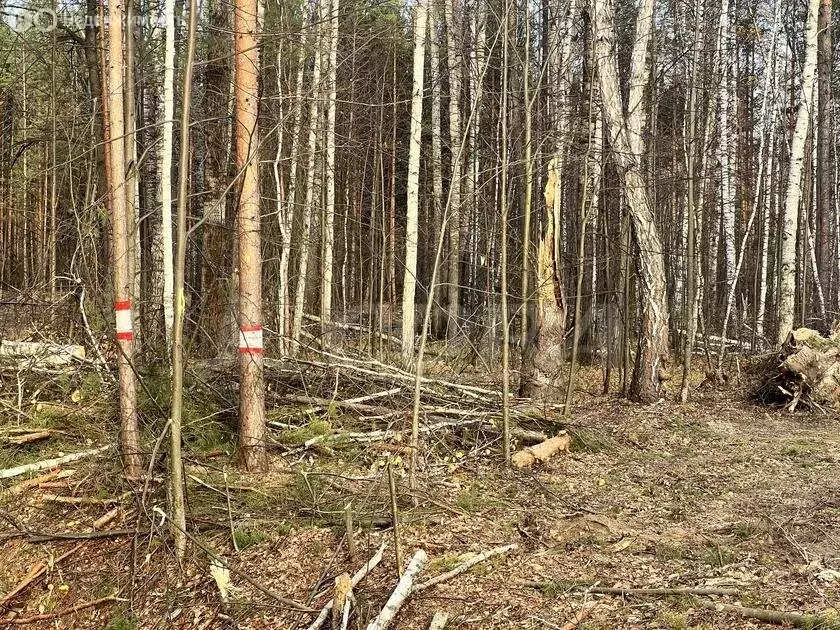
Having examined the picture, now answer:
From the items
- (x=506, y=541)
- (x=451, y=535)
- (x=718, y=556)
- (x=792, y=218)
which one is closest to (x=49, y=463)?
(x=451, y=535)

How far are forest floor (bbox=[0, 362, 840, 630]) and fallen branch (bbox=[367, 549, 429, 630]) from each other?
10 centimetres

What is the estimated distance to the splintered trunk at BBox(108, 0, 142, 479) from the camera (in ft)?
18.4

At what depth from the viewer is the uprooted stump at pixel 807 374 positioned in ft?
31.4

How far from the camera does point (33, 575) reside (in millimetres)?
5074

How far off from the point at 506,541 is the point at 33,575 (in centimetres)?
346

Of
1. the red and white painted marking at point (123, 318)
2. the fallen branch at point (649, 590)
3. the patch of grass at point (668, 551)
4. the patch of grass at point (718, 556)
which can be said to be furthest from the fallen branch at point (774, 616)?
the red and white painted marking at point (123, 318)

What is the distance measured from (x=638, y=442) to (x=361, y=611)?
4.87 meters

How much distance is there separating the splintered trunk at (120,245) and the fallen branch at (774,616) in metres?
4.42

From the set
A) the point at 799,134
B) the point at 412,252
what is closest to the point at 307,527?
the point at 412,252

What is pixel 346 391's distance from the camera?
793cm

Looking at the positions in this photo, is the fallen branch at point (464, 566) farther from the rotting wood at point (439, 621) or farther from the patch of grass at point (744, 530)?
the patch of grass at point (744, 530)

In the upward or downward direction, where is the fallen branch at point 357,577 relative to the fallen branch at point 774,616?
downward

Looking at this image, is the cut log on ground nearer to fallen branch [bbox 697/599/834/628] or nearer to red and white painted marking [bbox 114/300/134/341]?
fallen branch [bbox 697/599/834/628]

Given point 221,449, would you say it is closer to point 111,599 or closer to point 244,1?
point 111,599
